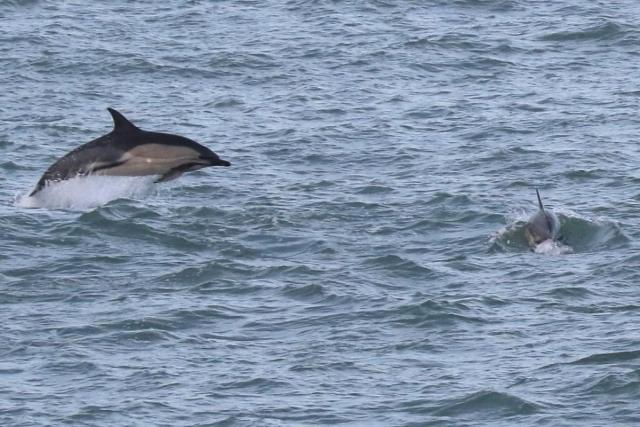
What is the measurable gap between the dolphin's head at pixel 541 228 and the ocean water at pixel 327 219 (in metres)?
0.16

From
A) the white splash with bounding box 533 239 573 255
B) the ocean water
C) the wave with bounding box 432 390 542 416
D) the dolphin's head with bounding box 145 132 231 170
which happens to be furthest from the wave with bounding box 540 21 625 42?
the wave with bounding box 432 390 542 416

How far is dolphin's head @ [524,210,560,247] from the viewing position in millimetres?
29234

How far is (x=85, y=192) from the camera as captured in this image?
99.6ft

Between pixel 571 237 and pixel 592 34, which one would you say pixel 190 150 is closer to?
pixel 571 237

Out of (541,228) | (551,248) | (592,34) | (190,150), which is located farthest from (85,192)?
(592,34)

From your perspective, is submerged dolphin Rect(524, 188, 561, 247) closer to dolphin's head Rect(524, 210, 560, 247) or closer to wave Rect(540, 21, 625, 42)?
dolphin's head Rect(524, 210, 560, 247)

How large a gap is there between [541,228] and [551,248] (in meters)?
0.55

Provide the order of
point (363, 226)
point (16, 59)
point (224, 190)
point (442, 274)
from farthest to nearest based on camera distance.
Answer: point (16, 59)
point (224, 190)
point (363, 226)
point (442, 274)

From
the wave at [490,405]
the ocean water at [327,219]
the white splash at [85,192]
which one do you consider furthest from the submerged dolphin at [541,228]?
the wave at [490,405]

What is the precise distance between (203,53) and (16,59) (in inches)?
→ 156

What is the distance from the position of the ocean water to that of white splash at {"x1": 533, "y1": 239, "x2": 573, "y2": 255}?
44 millimetres

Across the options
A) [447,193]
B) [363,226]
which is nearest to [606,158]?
[447,193]

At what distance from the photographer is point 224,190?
32.7 meters

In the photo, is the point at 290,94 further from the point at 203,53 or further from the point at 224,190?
the point at 224,190
